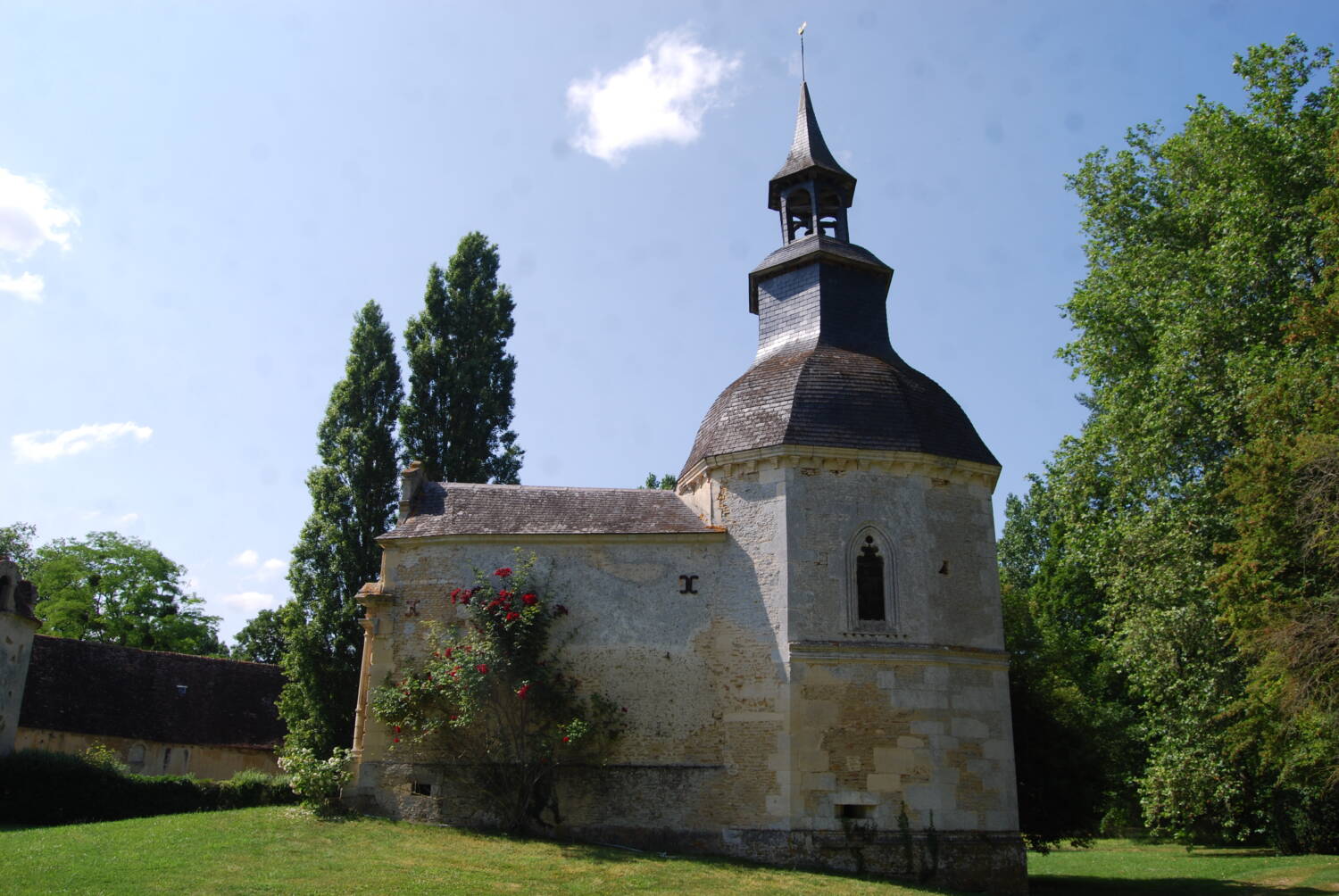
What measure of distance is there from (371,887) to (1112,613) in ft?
47.8

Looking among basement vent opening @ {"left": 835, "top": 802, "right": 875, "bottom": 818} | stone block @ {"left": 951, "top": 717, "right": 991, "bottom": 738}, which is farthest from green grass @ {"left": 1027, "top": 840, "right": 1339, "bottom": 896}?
basement vent opening @ {"left": 835, "top": 802, "right": 875, "bottom": 818}

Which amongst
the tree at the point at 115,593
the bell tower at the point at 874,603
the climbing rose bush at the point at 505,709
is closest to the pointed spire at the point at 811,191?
the bell tower at the point at 874,603

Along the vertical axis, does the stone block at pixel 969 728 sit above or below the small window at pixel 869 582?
below

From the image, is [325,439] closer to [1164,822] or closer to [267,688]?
[267,688]

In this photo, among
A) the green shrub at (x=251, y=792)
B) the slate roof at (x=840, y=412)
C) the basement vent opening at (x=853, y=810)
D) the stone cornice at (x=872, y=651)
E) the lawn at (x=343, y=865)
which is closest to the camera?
the lawn at (x=343, y=865)

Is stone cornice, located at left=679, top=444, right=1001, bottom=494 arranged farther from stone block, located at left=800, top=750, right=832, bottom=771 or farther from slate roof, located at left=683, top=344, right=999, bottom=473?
stone block, located at left=800, top=750, right=832, bottom=771

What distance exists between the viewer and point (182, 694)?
27.5 m

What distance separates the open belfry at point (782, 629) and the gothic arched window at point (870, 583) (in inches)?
1.2

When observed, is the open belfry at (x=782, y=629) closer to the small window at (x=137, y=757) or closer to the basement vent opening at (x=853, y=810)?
the basement vent opening at (x=853, y=810)

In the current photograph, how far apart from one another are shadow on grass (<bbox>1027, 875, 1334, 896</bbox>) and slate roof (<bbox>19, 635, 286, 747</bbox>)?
21701 millimetres

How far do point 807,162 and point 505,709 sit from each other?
12.6 m

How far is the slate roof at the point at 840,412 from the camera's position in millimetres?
15516

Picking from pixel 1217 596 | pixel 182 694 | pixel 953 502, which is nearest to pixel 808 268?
pixel 953 502

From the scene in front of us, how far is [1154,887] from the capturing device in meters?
17.0
